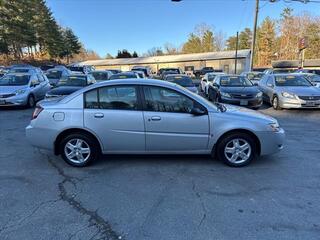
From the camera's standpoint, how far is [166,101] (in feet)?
17.7

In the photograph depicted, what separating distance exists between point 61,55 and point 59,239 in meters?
70.7

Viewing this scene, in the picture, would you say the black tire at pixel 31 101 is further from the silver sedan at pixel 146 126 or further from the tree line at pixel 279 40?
the tree line at pixel 279 40

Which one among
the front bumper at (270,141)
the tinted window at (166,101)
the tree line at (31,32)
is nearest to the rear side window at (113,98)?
the tinted window at (166,101)

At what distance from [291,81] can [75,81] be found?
9.41m

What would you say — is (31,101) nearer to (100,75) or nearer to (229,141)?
(100,75)

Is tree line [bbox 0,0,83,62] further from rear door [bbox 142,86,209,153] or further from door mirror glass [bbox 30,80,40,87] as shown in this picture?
rear door [bbox 142,86,209,153]

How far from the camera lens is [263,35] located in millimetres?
90062

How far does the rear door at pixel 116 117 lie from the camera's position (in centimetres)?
533

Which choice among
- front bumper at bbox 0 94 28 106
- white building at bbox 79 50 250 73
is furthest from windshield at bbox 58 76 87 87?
white building at bbox 79 50 250 73

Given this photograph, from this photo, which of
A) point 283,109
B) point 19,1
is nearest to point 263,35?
point 19,1

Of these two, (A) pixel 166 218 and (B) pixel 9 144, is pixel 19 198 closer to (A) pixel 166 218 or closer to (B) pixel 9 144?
(A) pixel 166 218

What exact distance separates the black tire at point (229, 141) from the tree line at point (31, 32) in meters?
49.6

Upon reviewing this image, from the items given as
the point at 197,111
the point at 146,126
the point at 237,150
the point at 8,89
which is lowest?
the point at 237,150

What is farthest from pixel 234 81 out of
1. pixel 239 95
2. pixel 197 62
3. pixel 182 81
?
pixel 197 62
